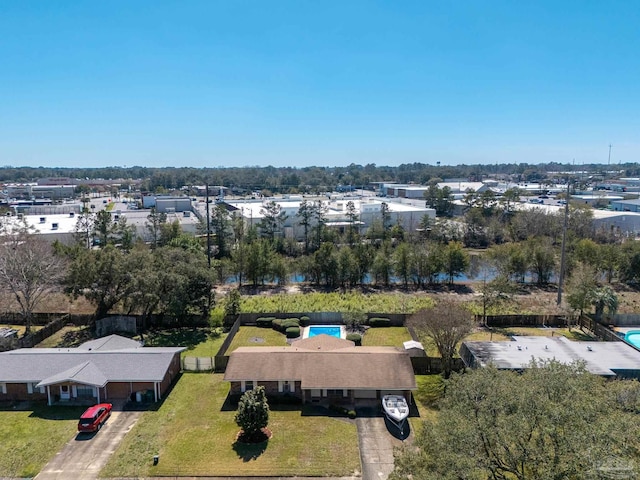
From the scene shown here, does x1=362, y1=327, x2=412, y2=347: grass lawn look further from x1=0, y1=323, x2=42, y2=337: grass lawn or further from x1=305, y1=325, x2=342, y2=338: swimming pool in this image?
x1=0, y1=323, x2=42, y2=337: grass lawn

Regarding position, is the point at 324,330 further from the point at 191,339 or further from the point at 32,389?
the point at 32,389

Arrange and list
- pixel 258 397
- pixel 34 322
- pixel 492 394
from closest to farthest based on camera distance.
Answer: pixel 492 394 → pixel 258 397 → pixel 34 322

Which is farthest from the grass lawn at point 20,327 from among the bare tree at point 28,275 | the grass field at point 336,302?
the grass field at point 336,302

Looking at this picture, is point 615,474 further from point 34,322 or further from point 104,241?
point 104,241

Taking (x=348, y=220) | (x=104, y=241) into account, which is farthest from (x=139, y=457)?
(x=348, y=220)

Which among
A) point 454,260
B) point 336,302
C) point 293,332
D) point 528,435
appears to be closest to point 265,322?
point 293,332
